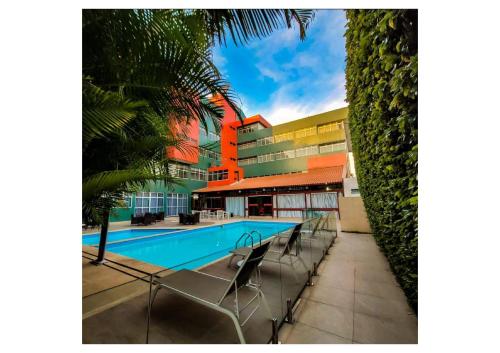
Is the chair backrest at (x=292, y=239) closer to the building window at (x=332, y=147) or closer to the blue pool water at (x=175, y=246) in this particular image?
the blue pool water at (x=175, y=246)

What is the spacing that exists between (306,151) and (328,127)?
340 centimetres

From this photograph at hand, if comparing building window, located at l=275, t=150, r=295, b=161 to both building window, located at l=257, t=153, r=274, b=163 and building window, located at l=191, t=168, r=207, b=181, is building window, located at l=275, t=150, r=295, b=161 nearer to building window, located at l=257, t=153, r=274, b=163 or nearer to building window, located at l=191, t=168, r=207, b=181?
building window, located at l=257, t=153, r=274, b=163

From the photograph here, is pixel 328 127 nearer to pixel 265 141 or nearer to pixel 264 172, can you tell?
pixel 265 141

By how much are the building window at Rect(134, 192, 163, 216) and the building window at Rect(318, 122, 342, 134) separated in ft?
60.5

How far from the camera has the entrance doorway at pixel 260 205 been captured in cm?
1875

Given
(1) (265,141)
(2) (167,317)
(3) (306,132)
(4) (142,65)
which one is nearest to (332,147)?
(3) (306,132)

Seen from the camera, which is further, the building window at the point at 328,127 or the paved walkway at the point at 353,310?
the building window at the point at 328,127

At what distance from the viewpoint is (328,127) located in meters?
21.3

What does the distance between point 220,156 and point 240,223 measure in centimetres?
1209

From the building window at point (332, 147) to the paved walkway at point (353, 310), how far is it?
17.6m

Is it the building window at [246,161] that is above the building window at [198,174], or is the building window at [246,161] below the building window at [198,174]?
above

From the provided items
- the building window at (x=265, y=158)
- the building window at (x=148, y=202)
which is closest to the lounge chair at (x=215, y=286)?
the building window at (x=148, y=202)

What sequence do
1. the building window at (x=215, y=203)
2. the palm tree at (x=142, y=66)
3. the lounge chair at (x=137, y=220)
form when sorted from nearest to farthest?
the palm tree at (x=142, y=66) < the lounge chair at (x=137, y=220) < the building window at (x=215, y=203)

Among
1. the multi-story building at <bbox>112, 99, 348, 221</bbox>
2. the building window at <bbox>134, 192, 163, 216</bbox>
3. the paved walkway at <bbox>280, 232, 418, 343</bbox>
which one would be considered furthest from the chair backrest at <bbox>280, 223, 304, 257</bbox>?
the building window at <bbox>134, 192, 163, 216</bbox>
